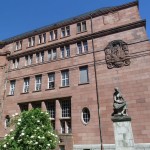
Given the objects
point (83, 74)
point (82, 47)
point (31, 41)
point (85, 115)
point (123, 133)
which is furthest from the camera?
point (31, 41)

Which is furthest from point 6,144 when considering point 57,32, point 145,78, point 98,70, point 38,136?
point 57,32

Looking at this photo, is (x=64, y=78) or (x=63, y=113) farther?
(x=64, y=78)

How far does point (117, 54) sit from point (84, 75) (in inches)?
172

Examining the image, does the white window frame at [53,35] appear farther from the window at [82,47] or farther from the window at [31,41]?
the window at [82,47]

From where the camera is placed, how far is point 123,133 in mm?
12648

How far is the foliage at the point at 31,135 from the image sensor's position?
51.1 feet

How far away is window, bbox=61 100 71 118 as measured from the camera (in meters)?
22.1

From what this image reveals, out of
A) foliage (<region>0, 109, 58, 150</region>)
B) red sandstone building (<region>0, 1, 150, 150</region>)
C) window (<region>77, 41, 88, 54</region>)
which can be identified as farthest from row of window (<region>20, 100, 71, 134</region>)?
window (<region>77, 41, 88, 54</region>)

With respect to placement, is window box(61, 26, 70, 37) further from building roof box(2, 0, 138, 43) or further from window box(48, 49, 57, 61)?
window box(48, 49, 57, 61)

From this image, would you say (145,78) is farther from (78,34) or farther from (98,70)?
(78,34)

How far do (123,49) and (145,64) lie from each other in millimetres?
2950

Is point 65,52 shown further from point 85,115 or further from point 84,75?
point 85,115

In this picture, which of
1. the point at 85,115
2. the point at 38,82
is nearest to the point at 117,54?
the point at 85,115

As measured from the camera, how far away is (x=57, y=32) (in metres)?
26.8
